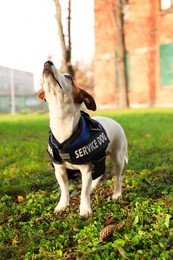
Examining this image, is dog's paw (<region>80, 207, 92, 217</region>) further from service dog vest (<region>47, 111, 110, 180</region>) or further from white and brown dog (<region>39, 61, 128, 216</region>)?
service dog vest (<region>47, 111, 110, 180</region>)

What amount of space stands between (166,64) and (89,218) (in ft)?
62.9

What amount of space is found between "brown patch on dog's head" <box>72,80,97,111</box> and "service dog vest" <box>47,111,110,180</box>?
0.56 ft

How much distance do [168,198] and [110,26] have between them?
71.5ft

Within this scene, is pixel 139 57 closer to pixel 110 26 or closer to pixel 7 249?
pixel 110 26

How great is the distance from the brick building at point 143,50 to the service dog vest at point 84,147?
18250 millimetres

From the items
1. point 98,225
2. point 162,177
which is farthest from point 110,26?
point 98,225

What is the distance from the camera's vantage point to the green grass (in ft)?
7.98

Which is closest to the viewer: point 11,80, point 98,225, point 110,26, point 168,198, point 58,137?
point 98,225

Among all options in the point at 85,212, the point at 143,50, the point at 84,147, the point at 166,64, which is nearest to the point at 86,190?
the point at 85,212

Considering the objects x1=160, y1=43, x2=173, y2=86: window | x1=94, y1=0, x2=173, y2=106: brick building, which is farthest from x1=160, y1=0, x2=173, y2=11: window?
x1=160, y1=43, x2=173, y2=86: window

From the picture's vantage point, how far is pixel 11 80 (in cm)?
4212

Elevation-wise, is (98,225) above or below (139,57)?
below

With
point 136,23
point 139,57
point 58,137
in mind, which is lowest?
point 58,137

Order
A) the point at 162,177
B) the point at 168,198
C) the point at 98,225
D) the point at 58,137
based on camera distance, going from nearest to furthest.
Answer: the point at 98,225 < the point at 58,137 < the point at 168,198 < the point at 162,177
